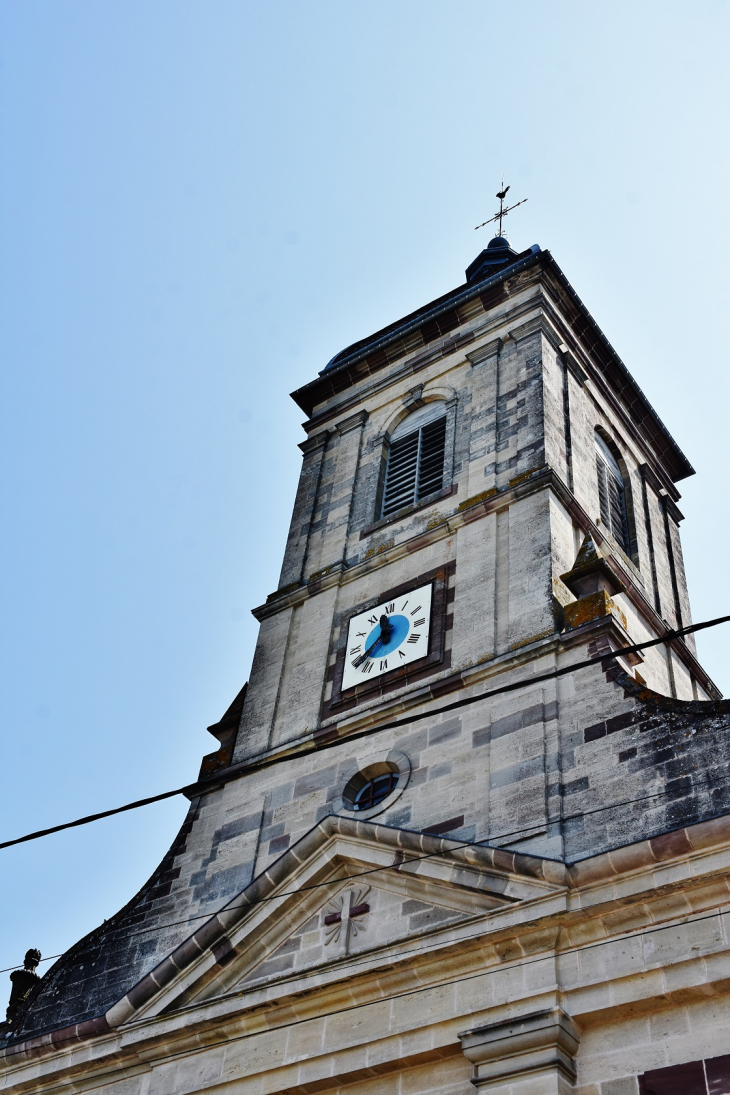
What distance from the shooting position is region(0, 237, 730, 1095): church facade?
11.4 metres

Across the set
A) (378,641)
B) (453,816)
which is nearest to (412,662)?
(378,641)

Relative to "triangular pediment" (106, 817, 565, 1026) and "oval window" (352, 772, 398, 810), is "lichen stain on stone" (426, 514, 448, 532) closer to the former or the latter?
"oval window" (352, 772, 398, 810)

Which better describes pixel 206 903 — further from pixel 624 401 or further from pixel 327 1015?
pixel 624 401

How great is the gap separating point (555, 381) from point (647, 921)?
34.8ft

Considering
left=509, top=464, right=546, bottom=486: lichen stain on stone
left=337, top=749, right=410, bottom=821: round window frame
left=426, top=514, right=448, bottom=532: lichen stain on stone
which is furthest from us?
left=426, top=514, right=448, bottom=532: lichen stain on stone

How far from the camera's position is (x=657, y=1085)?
10516 mm

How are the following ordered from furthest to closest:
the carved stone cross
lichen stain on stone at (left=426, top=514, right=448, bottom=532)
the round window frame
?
lichen stain on stone at (left=426, top=514, right=448, bottom=532) → the round window frame → the carved stone cross

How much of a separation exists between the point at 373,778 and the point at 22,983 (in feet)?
15.5

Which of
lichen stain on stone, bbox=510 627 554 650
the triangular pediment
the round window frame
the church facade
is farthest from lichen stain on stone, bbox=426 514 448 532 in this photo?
the triangular pediment

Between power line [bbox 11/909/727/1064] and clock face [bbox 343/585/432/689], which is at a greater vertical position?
clock face [bbox 343/585/432/689]

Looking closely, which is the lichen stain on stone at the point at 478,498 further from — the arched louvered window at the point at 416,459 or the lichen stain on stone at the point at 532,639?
the lichen stain on stone at the point at 532,639

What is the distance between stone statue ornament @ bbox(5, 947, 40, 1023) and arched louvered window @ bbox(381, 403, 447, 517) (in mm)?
7751

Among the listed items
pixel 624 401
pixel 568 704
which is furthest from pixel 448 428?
pixel 568 704

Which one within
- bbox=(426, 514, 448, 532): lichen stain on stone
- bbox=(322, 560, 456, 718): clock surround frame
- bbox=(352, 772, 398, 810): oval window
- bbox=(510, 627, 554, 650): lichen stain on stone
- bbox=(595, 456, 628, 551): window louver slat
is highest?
bbox=(595, 456, 628, 551): window louver slat
